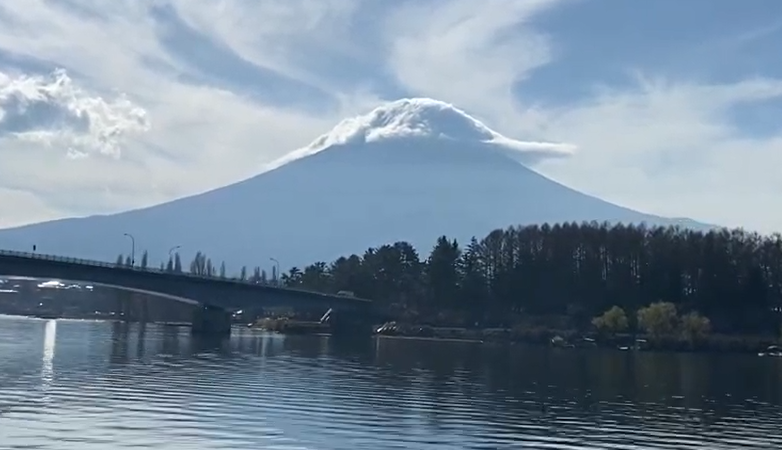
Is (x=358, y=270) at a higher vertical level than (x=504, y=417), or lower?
higher

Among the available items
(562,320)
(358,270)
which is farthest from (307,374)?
(358,270)

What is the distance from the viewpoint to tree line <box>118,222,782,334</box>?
107 metres

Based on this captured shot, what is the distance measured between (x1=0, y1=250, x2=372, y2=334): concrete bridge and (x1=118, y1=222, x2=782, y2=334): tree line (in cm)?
1061

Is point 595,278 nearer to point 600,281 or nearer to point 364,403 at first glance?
point 600,281

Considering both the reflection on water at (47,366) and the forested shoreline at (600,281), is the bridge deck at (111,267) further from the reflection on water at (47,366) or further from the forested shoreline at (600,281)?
the reflection on water at (47,366)

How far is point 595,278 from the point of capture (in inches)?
4464

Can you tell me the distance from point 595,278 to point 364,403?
77.1m

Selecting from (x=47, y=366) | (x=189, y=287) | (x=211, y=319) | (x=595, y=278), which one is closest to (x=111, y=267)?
(x=189, y=287)

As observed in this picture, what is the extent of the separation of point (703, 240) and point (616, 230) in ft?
31.7

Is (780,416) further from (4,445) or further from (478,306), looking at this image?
(478,306)

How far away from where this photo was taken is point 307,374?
52750mm

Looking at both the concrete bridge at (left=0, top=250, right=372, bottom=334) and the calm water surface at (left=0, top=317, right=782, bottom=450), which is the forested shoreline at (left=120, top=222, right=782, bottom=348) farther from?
the calm water surface at (left=0, top=317, right=782, bottom=450)

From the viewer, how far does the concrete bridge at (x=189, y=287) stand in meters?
88.9

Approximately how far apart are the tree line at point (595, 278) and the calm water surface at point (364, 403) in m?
38.0
